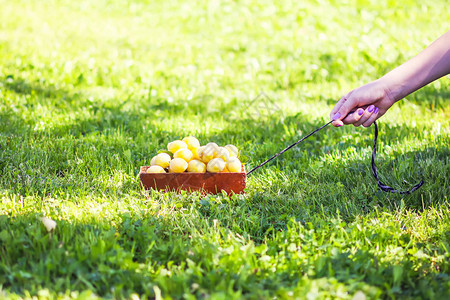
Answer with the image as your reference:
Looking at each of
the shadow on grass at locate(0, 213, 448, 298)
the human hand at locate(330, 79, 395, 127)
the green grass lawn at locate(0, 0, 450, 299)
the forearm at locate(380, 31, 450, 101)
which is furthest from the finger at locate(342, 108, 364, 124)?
the shadow on grass at locate(0, 213, 448, 298)

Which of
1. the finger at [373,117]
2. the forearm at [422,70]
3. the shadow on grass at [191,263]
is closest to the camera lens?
the shadow on grass at [191,263]

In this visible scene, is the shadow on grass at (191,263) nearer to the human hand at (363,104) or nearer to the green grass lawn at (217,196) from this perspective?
the green grass lawn at (217,196)

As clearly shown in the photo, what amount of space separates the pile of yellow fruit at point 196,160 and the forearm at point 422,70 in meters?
1.04

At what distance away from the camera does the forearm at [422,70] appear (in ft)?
8.20

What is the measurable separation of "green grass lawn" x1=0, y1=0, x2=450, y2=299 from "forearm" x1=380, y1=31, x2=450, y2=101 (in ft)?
1.91

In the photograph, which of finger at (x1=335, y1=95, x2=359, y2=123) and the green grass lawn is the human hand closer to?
finger at (x1=335, y1=95, x2=359, y2=123)

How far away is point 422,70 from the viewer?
8.33 feet

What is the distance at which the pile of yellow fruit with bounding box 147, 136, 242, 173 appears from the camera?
2.65 m

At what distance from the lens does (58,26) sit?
7.39 meters

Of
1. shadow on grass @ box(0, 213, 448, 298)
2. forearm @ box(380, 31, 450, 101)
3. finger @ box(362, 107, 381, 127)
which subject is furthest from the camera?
finger @ box(362, 107, 381, 127)

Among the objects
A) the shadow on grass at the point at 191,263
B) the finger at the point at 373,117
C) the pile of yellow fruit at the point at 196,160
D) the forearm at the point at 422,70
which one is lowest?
the shadow on grass at the point at 191,263

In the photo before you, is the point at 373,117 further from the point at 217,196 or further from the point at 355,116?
the point at 217,196

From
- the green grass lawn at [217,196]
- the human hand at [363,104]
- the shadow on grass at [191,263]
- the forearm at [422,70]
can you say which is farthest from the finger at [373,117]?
the shadow on grass at [191,263]

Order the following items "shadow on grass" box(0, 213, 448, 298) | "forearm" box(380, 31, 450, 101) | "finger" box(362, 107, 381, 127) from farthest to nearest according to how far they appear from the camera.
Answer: "finger" box(362, 107, 381, 127), "forearm" box(380, 31, 450, 101), "shadow on grass" box(0, 213, 448, 298)
